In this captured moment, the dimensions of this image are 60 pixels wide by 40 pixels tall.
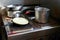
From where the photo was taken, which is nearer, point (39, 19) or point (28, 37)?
point (28, 37)

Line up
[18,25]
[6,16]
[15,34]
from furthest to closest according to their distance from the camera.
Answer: [6,16] → [18,25] → [15,34]

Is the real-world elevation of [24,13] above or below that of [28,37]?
above

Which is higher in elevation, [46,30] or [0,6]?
[0,6]

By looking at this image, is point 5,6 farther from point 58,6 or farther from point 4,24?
point 58,6

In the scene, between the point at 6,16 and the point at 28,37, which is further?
the point at 6,16

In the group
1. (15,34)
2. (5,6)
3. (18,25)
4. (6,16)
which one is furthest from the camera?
(5,6)

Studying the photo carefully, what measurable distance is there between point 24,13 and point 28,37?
17.6 inches

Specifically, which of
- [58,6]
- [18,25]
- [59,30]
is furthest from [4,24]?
[58,6]

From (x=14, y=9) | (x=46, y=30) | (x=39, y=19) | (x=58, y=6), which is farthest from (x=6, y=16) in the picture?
(x=58, y=6)

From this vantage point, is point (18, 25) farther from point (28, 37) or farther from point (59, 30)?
point (59, 30)

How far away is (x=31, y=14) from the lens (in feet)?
4.04

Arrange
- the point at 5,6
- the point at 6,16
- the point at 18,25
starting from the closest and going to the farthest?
1. the point at 18,25
2. the point at 6,16
3. the point at 5,6

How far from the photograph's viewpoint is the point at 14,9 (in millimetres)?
1231

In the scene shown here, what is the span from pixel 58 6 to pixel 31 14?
0.33m
